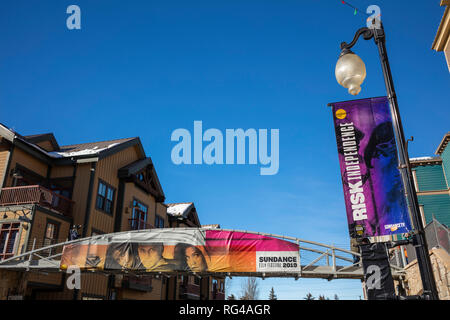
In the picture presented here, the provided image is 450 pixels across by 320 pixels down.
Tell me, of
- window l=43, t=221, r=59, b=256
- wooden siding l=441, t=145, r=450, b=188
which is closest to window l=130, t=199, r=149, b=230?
window l=43, t=221, r=59, b=256

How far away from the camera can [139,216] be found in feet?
93.5

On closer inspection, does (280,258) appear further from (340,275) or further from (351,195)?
(351,195)

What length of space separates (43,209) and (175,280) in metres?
16.7

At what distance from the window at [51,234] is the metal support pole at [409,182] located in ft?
64.6

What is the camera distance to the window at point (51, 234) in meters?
20.2

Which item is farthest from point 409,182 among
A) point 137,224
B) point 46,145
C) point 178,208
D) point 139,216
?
point 178,208

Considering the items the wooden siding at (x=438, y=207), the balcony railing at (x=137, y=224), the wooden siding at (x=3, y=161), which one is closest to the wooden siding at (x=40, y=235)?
the wooden siding at (x=3, y=161)

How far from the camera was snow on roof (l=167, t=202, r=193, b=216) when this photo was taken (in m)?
35.9

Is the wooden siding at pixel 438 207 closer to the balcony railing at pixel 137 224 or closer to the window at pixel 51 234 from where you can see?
the balcony railing at pixel 137 224

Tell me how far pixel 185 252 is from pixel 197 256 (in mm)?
586

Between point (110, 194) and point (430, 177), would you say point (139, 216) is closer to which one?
point (110, 194)

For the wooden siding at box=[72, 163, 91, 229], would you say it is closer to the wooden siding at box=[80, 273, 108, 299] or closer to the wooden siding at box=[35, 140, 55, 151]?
the wooden siding at box=[80, 273, 108, 299]

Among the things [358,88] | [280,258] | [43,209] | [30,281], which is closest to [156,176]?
[43,209]

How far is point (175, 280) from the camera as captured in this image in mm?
33375
